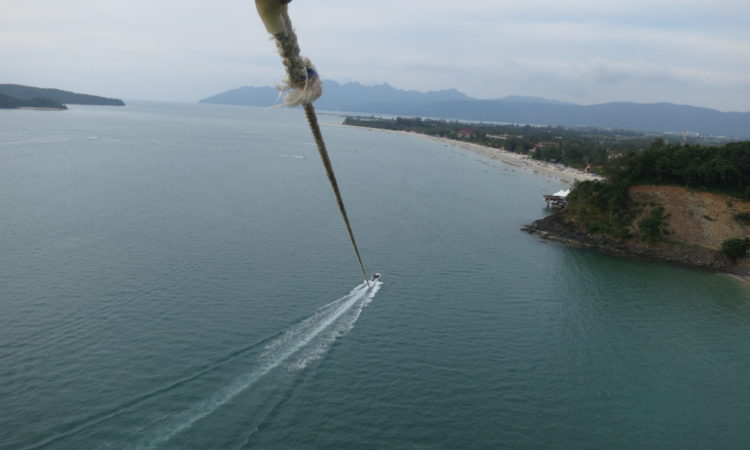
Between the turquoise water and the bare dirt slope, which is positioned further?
the bare dirt slope

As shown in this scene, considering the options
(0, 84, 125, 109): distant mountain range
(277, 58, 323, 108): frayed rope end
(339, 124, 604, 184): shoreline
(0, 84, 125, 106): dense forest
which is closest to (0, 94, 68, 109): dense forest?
(0, 84, 125, 109): distant mountain range

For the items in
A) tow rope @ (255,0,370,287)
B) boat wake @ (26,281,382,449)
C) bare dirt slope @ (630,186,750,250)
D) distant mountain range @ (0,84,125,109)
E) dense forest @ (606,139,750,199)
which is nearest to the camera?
tow rope @ (255,0,370,287)

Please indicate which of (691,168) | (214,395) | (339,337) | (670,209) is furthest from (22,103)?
(691,168)

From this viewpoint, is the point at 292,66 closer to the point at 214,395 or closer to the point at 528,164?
the point at 214,395

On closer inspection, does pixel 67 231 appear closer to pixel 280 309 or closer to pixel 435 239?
pixel 280 309

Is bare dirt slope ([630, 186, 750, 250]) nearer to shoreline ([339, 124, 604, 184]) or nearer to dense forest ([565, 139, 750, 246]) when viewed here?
dense forest ([565, 139, 750, 246])

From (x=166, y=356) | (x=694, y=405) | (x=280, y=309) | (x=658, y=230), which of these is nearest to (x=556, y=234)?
(x=658, y=230)

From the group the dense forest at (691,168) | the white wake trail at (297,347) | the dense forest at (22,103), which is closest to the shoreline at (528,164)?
the dense forest at (691,168)
